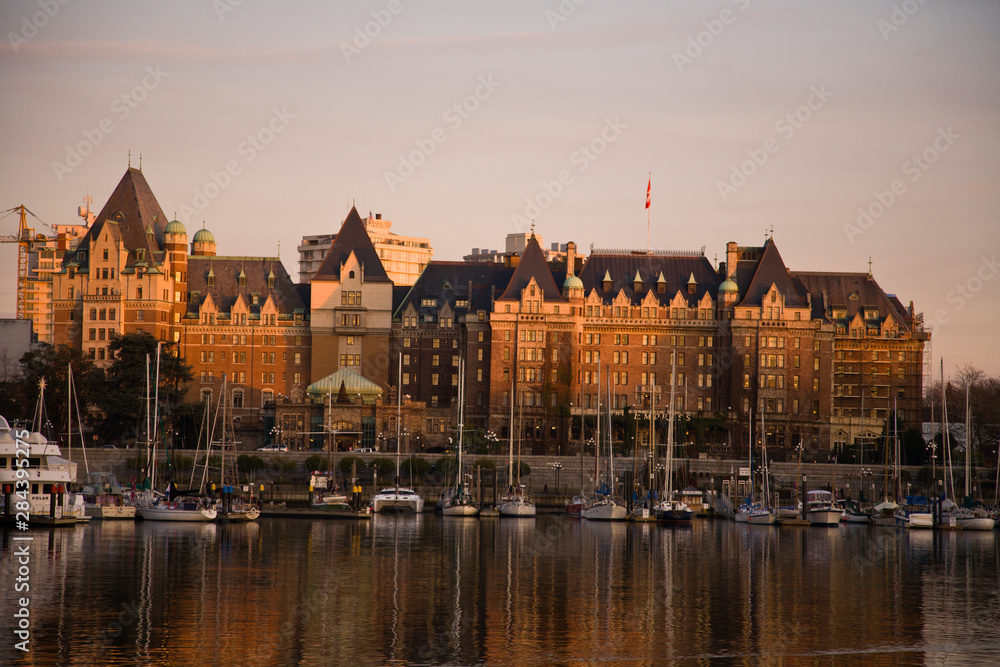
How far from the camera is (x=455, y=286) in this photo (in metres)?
149

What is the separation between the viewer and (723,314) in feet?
462

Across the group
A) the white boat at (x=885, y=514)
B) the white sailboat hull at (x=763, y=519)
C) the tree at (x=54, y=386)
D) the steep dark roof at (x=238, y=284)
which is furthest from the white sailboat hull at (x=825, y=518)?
the steep dark roof at (x=238, y=284)

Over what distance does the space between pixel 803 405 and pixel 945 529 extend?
43.1 meters

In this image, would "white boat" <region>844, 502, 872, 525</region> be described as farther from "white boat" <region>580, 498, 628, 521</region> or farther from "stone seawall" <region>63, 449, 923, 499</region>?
"white boat" <region>580, 498, 628, 521</region>

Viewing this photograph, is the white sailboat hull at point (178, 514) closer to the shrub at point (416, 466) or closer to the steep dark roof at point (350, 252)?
the shrub at point (416, 466)

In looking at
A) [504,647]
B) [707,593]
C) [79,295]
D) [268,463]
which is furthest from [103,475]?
[504,647]

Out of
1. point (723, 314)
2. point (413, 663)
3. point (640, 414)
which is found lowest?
point (413, 663)

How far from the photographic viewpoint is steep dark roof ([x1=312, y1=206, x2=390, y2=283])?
144250 mm

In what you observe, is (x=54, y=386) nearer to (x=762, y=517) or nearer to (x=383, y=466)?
(x=383, y=466)

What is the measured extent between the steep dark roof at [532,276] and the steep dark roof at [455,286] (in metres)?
3.32

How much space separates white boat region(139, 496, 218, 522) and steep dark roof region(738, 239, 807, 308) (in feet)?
233

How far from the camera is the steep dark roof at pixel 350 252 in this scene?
144 meters

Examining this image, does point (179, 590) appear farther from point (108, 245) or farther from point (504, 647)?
point (108, 245)

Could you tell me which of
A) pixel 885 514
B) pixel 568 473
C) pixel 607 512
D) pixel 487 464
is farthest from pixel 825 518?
pixel 487 464
